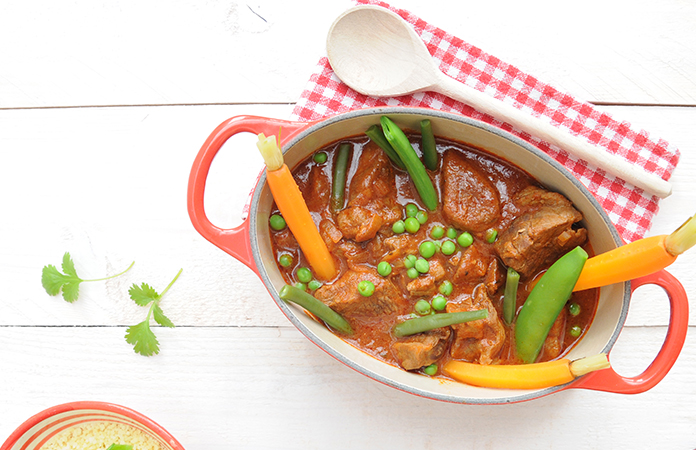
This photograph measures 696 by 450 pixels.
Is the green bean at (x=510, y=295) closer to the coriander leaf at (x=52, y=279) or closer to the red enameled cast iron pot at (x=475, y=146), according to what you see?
the red enameled cast iron pot at (x=475, y=146)

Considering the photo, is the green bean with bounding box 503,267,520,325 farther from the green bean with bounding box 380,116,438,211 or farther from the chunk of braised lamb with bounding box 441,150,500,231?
the green bean with bounding box 380,116,438,211

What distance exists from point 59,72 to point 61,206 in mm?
667

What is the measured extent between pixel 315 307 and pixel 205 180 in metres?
0.66

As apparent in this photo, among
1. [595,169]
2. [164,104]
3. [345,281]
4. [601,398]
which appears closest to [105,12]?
[164,104]

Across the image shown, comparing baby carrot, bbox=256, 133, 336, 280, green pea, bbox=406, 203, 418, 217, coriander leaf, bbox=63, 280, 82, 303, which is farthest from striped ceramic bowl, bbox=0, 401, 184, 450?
green pea, bbox=406, 203, 418, 217

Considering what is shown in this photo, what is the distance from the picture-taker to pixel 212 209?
237 centimetres

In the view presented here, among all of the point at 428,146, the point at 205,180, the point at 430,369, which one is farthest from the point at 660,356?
the point at 205,180

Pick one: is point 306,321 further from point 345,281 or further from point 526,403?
point 526,403

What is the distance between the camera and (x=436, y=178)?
2.17m

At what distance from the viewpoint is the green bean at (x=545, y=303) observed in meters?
1.91

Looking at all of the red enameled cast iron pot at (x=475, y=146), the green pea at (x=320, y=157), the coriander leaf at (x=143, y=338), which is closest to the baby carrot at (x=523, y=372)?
the red enameled cast iron pot at (x=475, y=146)

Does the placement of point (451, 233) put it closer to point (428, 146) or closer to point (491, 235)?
point (491, 235)

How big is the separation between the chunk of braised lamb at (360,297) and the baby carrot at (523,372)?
35cm

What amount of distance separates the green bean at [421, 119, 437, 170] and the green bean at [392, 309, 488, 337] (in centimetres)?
63
